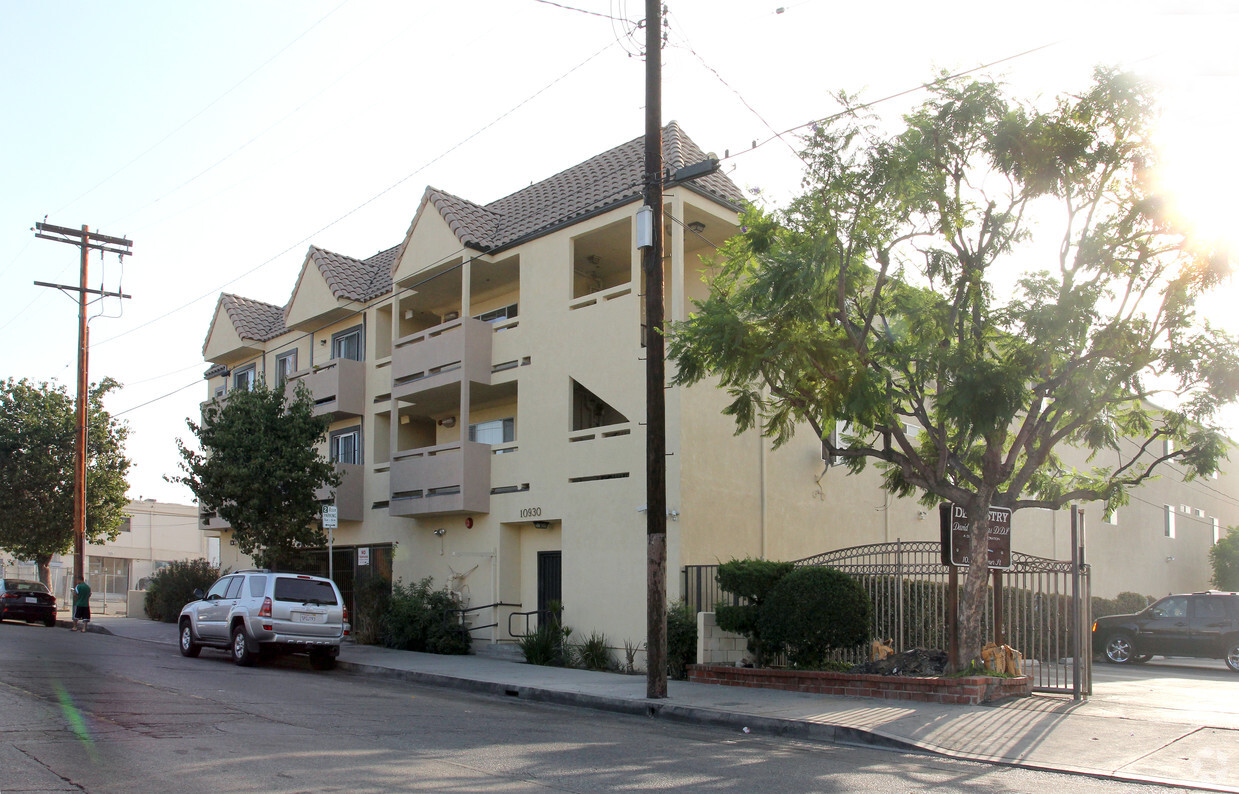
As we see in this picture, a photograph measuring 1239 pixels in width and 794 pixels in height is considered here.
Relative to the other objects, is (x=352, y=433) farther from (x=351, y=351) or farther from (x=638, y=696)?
(x=638, y=696)

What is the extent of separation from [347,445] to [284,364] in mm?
4861

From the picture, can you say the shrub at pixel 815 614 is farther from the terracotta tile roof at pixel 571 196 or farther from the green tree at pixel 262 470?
the green tree at pixel 262 470

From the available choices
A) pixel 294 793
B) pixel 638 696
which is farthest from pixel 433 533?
pixel 294 793

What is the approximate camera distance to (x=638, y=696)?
1395 centimetres

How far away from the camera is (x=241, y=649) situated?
18328 millimetres

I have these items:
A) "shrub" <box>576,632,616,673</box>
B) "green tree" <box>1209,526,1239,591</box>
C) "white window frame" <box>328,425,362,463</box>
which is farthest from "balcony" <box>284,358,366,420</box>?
"green tree" <box>1209,526,1239,591</box>

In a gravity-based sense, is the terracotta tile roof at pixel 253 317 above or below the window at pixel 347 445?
above

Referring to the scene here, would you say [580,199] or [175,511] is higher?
[580,199]

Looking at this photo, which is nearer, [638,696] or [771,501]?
[638,696]

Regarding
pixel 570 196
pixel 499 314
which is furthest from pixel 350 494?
pixel 570 196

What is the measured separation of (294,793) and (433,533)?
16.2 metres

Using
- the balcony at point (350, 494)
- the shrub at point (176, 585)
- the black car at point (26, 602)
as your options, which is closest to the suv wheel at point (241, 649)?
the balcony at point (350, 494)

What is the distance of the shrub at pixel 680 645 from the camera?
1670cm

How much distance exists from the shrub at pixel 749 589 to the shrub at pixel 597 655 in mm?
3275
